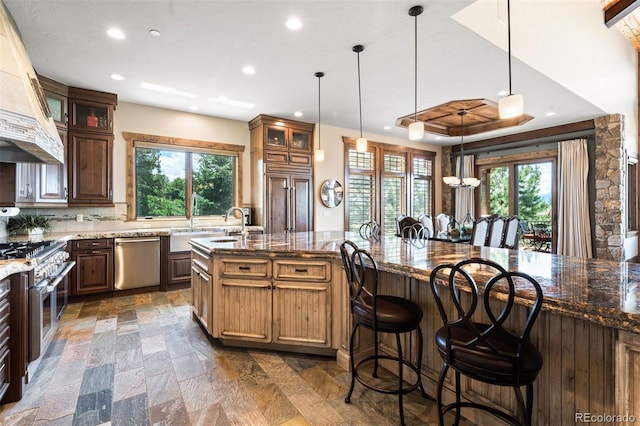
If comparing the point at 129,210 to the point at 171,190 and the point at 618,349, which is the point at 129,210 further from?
the point at 618,349

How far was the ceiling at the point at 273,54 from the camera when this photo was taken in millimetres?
2557

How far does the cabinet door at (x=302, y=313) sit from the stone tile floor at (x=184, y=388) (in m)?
0.17

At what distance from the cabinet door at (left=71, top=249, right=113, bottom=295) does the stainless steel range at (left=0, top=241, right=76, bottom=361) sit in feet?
Answer: 3.15

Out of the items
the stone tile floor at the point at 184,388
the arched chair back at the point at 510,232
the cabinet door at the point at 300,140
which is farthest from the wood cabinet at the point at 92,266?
the arched chair back at the point at 510,232

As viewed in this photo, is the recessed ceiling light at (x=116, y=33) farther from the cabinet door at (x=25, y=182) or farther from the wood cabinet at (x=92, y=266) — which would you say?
the wood cabinet at (x=92, y=266)

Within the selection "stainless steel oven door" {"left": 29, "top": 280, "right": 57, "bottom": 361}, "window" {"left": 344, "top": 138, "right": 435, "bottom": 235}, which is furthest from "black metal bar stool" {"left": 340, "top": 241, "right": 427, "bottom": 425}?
"window" {"left": 344, "top": 138, "right": 435, "bottom": 235}

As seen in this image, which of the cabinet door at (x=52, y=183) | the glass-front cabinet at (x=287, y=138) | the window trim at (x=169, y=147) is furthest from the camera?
the glass-front cabinet at (x=287, y=138)

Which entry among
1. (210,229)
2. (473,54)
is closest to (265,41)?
(473,54)

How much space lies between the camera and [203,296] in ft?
9.64

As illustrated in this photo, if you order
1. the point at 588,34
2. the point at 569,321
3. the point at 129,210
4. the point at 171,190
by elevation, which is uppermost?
the point at 588,34

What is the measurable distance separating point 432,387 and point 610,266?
1.26 metres

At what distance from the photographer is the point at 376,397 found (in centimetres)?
201

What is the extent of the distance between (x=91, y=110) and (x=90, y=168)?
31.8 inches

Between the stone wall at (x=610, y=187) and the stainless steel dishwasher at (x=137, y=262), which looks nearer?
the stainless steel dishwasher at (x=137, y=262)
